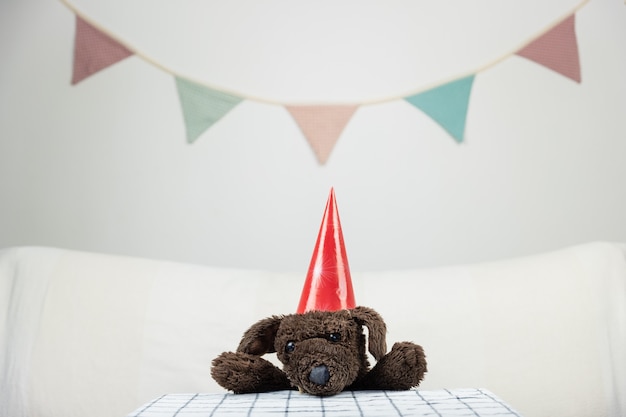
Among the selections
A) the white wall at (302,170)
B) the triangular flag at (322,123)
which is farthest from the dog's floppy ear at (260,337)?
the triangular flag at (322,123)

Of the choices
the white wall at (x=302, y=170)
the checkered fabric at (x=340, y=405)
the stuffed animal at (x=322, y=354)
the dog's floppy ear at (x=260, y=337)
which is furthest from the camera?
the white wall at (x=302, y=170)

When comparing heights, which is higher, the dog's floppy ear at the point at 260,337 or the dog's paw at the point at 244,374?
the dog's floppy ear at the point at 260,337

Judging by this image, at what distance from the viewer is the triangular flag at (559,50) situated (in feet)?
5.03

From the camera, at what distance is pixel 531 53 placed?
155cm

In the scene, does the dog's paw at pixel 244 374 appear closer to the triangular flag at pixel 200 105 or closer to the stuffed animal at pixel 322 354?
the stuffed animal at pixel 322 354

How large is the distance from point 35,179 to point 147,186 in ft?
0.93

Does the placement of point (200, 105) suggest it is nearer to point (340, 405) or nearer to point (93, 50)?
point (93, 50)

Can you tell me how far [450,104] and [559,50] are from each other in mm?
308

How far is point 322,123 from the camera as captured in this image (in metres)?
1.57

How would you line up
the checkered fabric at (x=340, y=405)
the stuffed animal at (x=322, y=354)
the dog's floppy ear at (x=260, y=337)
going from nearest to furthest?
the checkered fabric at (x=340, y=405), the stuffed animal at (x=322, y=354), the dog's floppy ear at (x=260, y=337)

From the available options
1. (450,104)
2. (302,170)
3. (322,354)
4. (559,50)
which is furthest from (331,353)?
(559,50)

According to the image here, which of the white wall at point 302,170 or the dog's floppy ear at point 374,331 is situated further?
the white wall at point 302,170

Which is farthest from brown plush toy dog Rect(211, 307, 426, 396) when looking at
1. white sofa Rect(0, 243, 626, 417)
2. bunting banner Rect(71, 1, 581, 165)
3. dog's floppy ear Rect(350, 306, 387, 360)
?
bunting banner Rect(71, 1, 581, 165)

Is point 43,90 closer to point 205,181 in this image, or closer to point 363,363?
point 205,181
